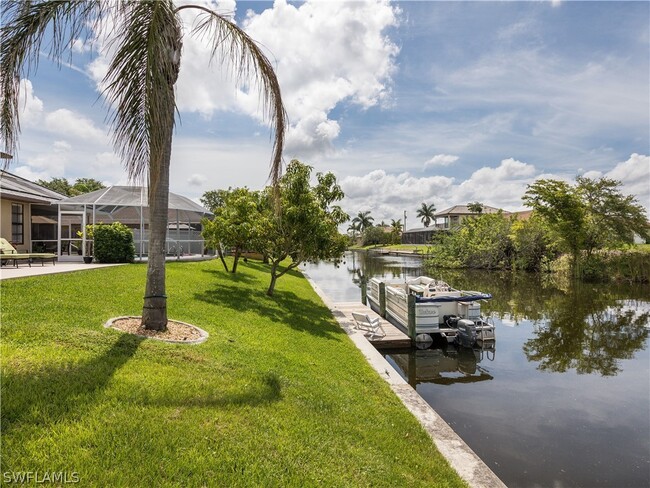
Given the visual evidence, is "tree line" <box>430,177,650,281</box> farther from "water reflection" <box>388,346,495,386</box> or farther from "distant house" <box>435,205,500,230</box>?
"distant house" <box>435,205,500,230</box>

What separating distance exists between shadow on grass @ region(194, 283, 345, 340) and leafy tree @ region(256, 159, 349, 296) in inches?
45.1

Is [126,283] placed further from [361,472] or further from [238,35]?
[361,472]

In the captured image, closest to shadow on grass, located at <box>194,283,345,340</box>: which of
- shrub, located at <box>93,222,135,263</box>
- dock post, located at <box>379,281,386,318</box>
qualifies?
dock post, located at <box>379,281,386,318</box>

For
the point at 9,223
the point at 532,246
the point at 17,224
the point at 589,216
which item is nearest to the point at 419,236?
the point at 532,246

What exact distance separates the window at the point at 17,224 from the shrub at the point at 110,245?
444 centimetres

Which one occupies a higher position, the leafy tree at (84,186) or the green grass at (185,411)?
the leafy tree at (84,186)

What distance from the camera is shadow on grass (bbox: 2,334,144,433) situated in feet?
11.1

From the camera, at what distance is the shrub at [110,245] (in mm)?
16234

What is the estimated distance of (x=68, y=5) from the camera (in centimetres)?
450

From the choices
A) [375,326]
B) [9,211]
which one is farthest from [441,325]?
[9,211]

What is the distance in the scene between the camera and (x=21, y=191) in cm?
1772

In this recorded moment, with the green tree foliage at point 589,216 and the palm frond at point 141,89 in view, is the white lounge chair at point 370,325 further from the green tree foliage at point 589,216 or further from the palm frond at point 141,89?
the green tree foliage at point 589,216

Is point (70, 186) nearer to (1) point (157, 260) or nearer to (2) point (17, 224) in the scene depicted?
(2) point (17, 224)

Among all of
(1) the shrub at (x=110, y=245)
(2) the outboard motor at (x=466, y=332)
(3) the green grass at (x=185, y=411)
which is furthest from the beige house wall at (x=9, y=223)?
(2) the outboard motor at (x=466, y=332)
